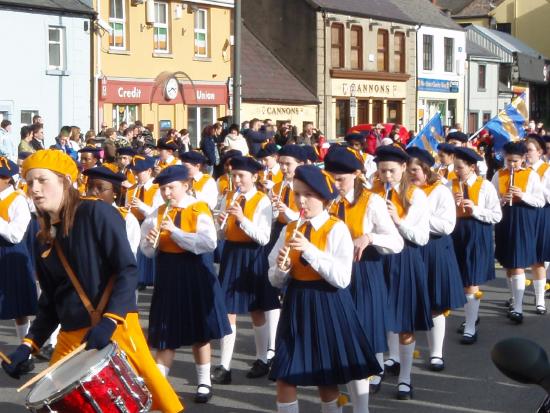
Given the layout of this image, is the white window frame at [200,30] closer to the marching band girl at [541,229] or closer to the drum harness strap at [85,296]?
the marching band girl at [541,229]

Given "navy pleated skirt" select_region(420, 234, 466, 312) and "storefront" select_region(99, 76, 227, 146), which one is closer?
"navy pleated skirt" select_region(420, 234, 466, 312)

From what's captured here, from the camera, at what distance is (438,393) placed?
848cm

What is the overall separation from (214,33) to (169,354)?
27437mm

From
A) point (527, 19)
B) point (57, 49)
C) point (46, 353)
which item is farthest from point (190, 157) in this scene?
point (527, 19)

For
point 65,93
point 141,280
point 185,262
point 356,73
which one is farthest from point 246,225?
point 356,73

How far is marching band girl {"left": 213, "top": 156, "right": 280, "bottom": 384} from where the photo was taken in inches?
354

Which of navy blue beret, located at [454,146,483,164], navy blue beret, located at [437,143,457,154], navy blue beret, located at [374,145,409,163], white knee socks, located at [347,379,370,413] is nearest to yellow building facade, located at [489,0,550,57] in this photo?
navy blue beret, located at [437,143,457,154]

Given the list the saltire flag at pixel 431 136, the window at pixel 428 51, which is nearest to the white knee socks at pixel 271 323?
the saltire flag at pixel 431 136

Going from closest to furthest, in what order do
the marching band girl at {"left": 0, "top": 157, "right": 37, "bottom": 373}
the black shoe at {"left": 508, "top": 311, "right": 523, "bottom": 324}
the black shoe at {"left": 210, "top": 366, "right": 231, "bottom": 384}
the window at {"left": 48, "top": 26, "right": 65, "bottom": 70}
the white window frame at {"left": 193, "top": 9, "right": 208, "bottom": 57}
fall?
the black shoe at {"left": 210, "top": 366, "right": 231, "bottom": 384}, the marching band girl at {"left": 0, "top": 157, "right": 37, "bottom": 373}, the black shoe at {"left": 508, "top": 311, "right": 523, "bottom": 324}, the window at {"left": 48, "top": 26, "right": 65, "bottom": 70}, the white window frame at {"left": 193, "top": 9, "right": 208, "bottom": 57}

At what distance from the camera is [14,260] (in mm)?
9570

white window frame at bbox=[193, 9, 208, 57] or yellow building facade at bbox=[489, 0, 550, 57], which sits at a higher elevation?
yellow building facade at bbox=[489, 0, 550, 57]

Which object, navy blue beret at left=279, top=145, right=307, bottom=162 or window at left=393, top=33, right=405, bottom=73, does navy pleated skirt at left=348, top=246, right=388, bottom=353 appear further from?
window at left=393, top=33, right=405, bottom=73

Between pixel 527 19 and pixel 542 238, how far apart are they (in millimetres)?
54080

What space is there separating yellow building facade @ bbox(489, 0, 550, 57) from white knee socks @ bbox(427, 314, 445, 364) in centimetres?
5590
